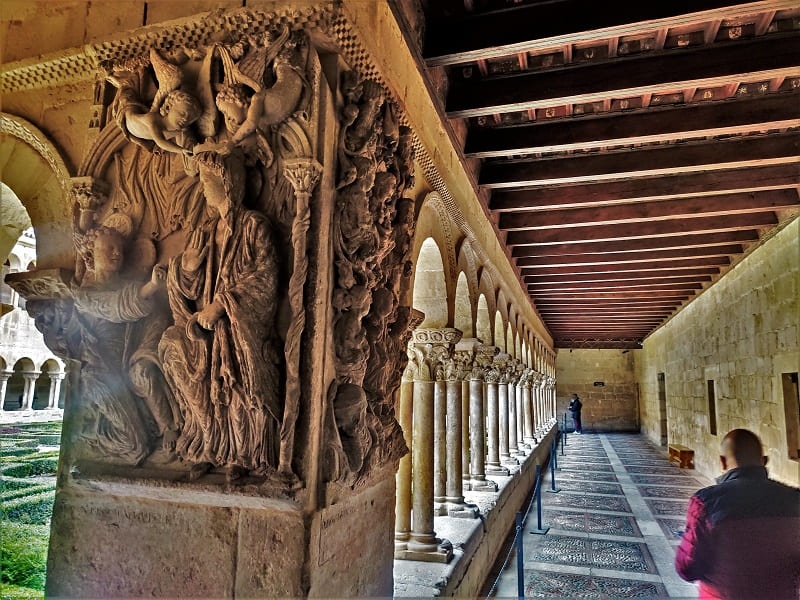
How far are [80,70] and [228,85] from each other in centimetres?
100

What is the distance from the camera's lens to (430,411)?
4887 millimetres

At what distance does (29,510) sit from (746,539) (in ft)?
25.0

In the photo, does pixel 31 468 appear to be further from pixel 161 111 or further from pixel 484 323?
pixel 161 111

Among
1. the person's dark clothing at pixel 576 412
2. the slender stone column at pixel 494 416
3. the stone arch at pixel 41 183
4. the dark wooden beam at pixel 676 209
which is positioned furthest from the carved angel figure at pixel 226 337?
the person's dark clothing at pixel 576 412

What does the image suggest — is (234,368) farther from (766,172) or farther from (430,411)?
(766,172)

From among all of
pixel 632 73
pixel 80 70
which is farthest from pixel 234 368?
pixel 632 73

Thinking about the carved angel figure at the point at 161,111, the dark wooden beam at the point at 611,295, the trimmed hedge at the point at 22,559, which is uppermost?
the dark wooden beam at the point at 611,295

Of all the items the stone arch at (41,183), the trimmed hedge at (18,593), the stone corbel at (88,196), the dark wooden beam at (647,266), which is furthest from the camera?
the dark wooden beam at (647,266)

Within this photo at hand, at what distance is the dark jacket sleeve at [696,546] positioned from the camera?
7.45 ft

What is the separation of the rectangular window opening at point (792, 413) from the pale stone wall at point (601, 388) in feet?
60.9

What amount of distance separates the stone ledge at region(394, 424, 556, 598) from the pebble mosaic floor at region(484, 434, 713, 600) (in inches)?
11.4

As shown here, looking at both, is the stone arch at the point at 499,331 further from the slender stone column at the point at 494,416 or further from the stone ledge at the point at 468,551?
the stone ledge at the point at 468,551

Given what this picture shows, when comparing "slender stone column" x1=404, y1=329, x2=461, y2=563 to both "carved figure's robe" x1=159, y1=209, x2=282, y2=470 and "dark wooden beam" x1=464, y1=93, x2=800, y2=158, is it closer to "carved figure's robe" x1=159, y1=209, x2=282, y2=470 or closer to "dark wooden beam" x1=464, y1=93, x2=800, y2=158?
"dark wooden beam" x1=464, y1=93, x2=800, y2=158

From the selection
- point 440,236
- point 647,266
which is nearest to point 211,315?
point 440,236
